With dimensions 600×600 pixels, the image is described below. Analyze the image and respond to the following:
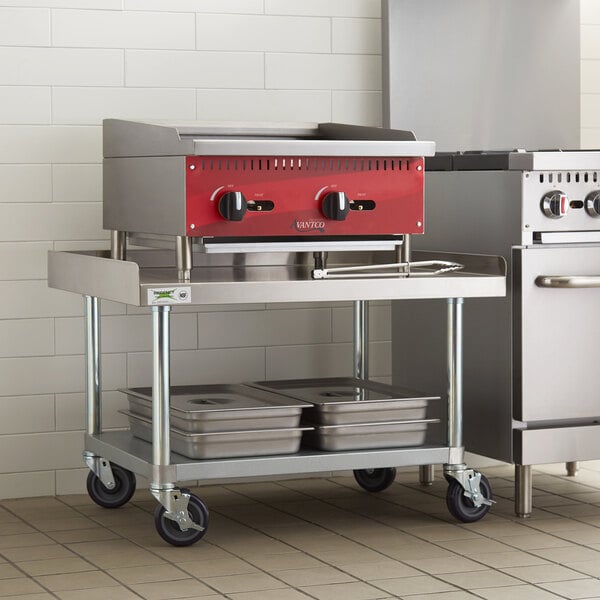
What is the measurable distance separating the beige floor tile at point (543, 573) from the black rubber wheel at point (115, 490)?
1162 mm

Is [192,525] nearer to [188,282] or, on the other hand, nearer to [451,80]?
[188,282]

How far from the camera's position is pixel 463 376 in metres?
3.66

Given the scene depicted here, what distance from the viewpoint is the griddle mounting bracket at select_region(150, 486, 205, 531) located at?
314 cm

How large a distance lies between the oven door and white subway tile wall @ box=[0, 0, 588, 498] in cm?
88

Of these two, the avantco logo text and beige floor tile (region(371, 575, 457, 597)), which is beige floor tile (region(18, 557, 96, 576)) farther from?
the avantco logo text

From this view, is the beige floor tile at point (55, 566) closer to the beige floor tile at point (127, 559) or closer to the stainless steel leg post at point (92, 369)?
the beige floor tile at point (127, 559)

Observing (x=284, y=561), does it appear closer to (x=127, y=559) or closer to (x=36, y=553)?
(x=127, y=559)

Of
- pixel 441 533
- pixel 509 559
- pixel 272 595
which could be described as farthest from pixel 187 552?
pixel 509 559

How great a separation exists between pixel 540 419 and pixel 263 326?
1.00 meters

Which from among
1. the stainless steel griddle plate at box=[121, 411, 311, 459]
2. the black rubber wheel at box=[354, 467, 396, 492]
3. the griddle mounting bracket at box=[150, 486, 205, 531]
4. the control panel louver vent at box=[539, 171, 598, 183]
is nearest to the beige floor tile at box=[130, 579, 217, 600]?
the griddle mounting bracket at box=[150, 486, 205, 531]

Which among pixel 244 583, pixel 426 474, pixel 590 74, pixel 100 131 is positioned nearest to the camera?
pixel 244 583

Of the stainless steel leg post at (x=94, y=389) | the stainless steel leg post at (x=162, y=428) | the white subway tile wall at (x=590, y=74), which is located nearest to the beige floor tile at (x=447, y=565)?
the stainless steel leg post at (x=162, y=428)

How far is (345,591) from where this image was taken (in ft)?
9.25

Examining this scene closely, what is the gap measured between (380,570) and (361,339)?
113cm
